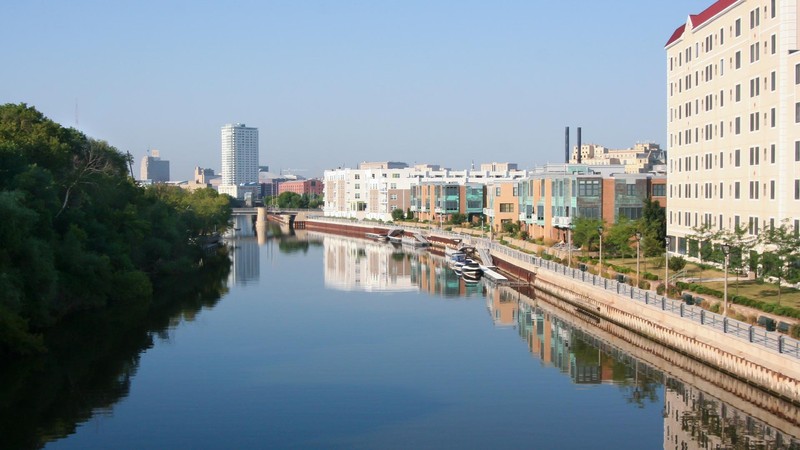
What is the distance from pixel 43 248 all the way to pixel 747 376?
27881 millimetres

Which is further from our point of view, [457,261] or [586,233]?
[457,261]

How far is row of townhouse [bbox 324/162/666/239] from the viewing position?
70.5 metres

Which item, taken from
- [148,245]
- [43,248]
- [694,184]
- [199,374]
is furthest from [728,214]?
[148,245]

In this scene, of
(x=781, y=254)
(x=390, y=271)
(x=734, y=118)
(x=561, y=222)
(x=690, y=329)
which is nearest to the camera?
(x=690, y=329)

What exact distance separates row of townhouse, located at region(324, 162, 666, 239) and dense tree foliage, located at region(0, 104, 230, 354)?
102 feet

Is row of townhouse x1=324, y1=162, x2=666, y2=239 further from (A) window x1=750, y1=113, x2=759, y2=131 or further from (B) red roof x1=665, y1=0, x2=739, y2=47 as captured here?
(A) window x1=750, y1=113, x2=759, y2=131

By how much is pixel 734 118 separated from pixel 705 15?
871 cm

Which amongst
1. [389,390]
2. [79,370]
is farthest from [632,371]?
[79,370]

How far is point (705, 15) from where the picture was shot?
53.2m

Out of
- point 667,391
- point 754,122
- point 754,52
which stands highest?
point 754,52

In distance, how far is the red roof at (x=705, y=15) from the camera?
163 ft

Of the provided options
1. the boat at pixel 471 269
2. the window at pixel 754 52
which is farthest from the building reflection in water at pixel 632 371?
the window at pixel 754 52

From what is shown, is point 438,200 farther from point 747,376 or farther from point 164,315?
point 747,376

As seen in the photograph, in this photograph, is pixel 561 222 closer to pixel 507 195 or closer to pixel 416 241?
pixel 507 195
